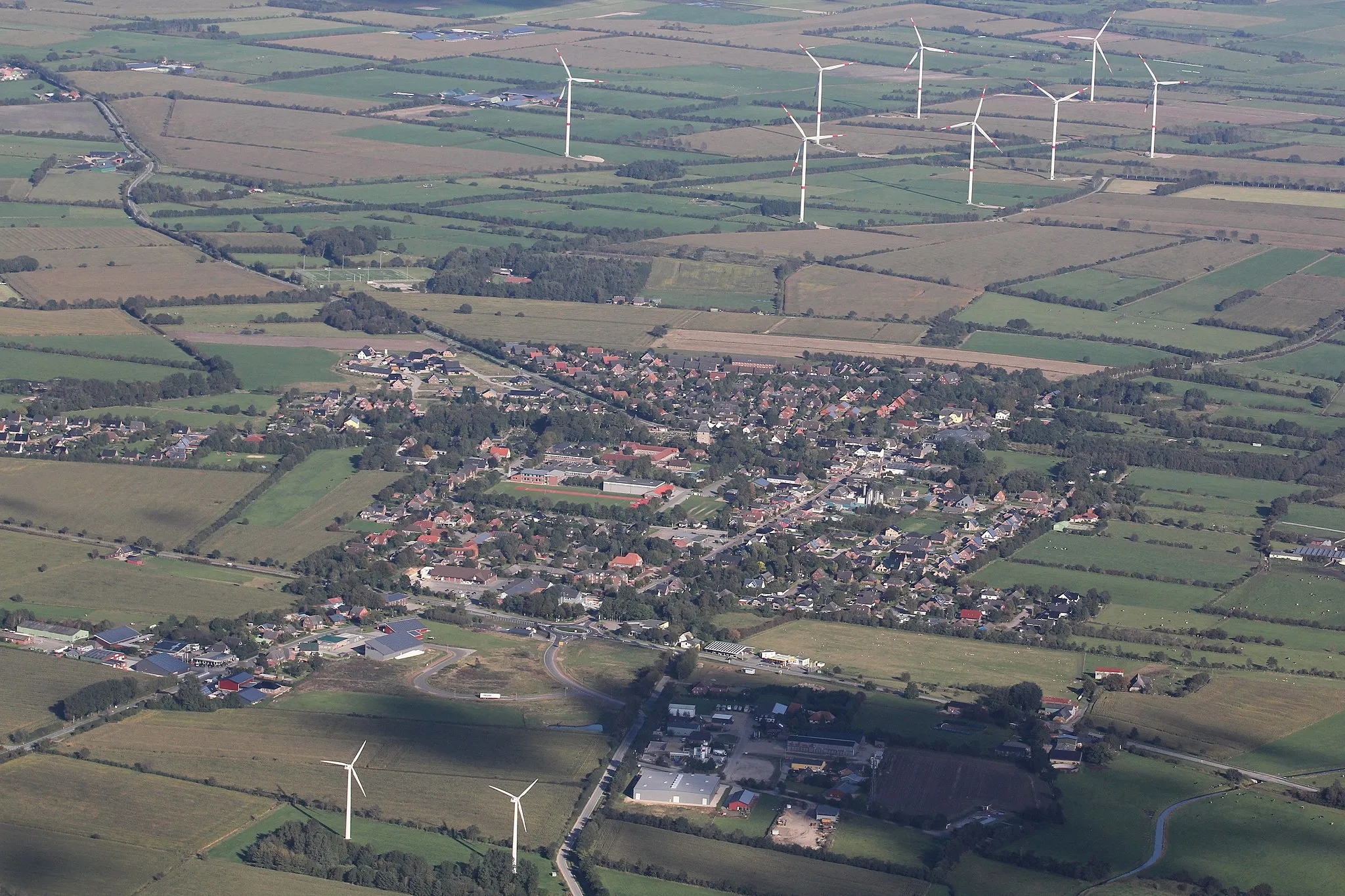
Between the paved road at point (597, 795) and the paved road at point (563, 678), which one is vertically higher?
the paved road at point (597, 795)

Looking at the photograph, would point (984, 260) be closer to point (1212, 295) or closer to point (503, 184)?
point (1212, 295)

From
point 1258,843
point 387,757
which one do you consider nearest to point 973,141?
point 387,757

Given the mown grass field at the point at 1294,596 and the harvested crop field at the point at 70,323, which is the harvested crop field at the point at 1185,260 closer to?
the mown grass field at the point at 1294,596

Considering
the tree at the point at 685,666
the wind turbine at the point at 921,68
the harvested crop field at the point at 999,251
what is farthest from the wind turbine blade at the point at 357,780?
the wind turbine at the point at 921,68

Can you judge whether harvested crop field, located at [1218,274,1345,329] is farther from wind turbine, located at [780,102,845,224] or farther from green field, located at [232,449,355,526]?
green field, located at [232,449,355,526]

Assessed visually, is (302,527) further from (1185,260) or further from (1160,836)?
(1185,260)

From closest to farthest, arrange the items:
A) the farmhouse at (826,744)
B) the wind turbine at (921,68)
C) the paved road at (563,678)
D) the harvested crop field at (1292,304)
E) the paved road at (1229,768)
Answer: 1. the paved road at (1229,768)
2. the farmhouse at (826,744)
3. the paved road at (563,678)
4. the harvested crop field at (1292,304)
5. the wind turbine at (921,68)
